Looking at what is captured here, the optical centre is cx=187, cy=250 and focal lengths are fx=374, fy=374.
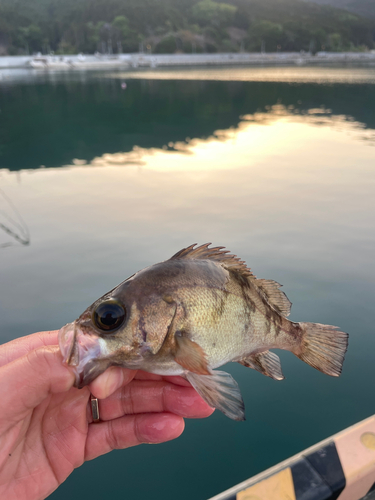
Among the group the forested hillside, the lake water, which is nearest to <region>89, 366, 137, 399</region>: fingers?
the lake water

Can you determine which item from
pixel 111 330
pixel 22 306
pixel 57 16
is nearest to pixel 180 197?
pixel 22 306

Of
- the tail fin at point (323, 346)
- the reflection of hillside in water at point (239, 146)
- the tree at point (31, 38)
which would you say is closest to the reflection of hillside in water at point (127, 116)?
the reflection of hillside in water at point (239, 146)

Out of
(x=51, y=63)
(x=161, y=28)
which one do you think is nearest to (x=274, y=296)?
(x=51, y=63)

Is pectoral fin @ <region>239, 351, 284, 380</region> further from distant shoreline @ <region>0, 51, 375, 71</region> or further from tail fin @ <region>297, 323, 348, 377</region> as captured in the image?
distant shoreline @ <region>0, 51, 375, 71</region>

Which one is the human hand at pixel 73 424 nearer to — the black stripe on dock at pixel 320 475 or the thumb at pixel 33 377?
the thumb at pixel 33 377

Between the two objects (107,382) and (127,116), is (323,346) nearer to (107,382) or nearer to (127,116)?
(107,382)
